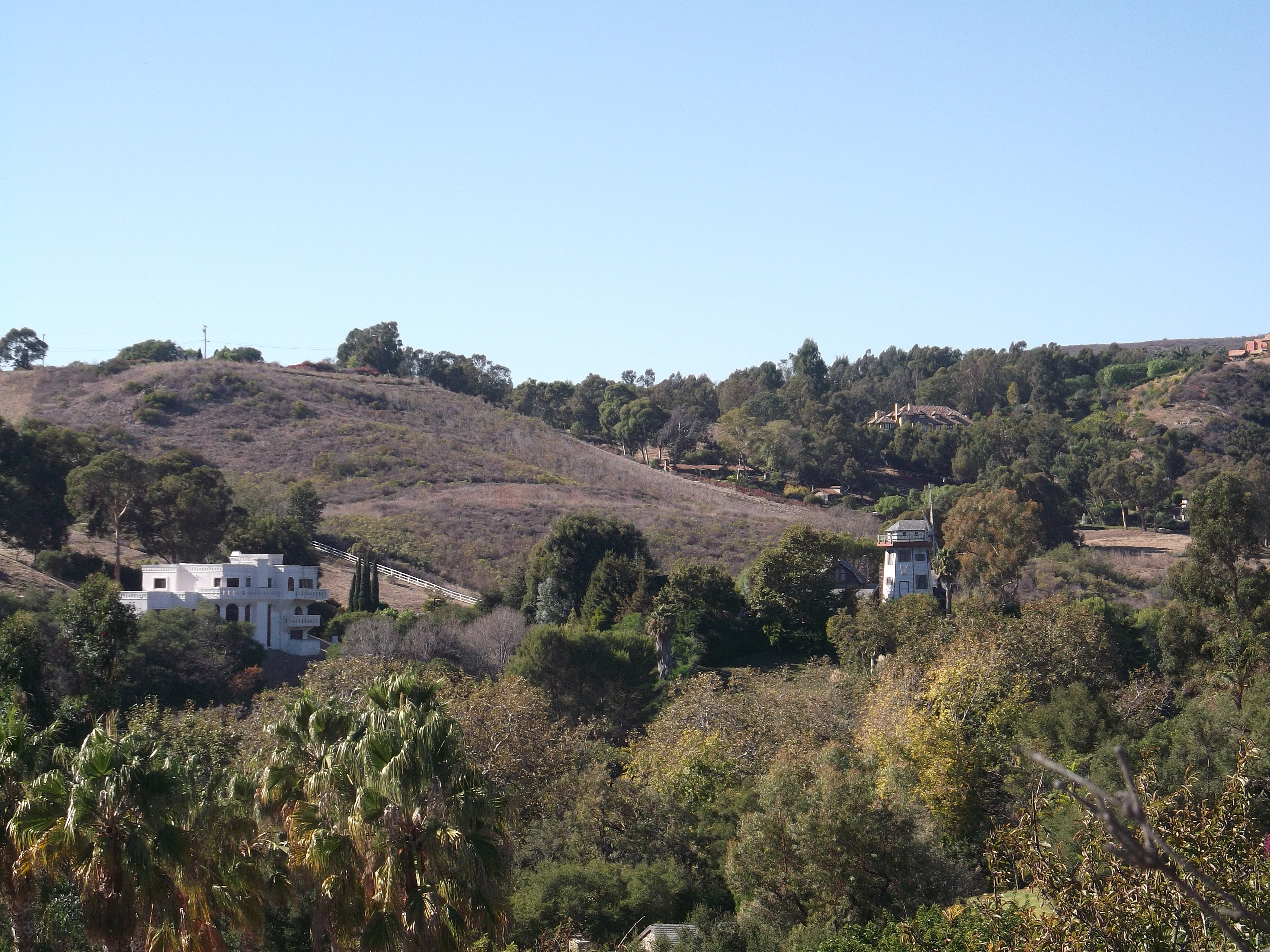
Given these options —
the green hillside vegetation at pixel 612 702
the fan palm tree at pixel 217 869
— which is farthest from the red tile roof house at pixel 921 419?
the fan palm tree at pixel 217 869

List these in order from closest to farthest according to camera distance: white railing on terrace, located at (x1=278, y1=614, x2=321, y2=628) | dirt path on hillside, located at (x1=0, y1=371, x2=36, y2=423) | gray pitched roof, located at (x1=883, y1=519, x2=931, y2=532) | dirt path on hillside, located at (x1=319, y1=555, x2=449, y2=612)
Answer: white railing on terrace, located at (x1=278, y1=614, x2=321, y2=628)
gray pitched roof, located at (x1=883, y1=519, x2=931, y2=532)
dirt path on hillside, located at (x1=319, y1=555, x2=449, y2=612)
dirt path on hillside, located at (x1=0, y1=371, x2=36, y2=423)

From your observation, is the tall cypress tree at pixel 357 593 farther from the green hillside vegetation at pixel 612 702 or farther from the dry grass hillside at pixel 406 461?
the dry grass hillside at pixel 406 461

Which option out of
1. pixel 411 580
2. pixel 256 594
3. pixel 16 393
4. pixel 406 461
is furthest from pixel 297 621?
pixel 16 393

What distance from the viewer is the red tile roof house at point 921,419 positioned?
438 feet

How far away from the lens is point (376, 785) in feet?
47.5

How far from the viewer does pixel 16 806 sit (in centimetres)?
1519

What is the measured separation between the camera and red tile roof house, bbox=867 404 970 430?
13362 cm

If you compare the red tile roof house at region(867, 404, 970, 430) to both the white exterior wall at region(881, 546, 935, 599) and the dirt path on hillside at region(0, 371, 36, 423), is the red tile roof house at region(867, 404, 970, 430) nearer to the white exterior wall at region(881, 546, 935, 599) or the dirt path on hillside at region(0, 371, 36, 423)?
the white exterior wall at region(881, 546, 935, 599)

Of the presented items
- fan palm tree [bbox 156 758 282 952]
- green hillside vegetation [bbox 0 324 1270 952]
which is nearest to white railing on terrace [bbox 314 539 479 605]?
green hillside vegetation [bbox 0 324 1270 952]

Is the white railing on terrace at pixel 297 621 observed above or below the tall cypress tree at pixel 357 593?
below

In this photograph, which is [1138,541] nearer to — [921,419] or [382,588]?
[921,419]

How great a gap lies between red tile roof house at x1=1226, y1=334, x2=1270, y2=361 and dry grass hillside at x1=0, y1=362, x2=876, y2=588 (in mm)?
72735

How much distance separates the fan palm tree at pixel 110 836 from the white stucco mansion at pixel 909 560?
4850 cm

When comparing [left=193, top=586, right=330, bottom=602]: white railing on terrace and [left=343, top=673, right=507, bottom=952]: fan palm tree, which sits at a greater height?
[left=343, top=673, right=507, bottom=952]: fan palm tree
